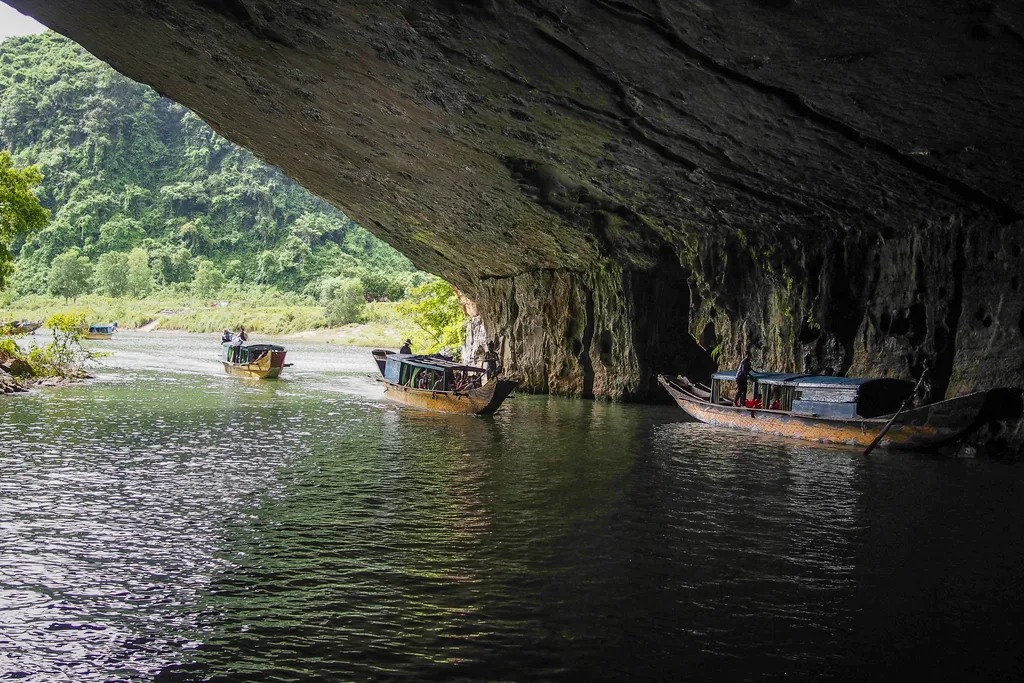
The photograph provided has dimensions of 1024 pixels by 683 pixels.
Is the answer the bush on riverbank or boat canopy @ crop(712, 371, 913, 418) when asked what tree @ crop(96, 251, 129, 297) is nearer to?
the bush on riverbank

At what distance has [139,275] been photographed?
112312 millimetres

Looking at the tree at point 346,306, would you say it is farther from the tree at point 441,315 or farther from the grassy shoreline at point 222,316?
the tree at point 441,315

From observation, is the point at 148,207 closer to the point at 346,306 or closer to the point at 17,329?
the point at 346,306

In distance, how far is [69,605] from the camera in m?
7.65

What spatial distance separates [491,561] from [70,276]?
109320 millimetres

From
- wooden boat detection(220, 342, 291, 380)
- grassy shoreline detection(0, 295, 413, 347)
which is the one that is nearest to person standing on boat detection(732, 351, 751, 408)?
wooden boat detection(220, 342, 291, 380)

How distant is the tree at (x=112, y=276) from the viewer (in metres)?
110

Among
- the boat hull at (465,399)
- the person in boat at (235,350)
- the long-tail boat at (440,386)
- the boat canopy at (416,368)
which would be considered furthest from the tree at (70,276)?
the boat hull at (465,399)

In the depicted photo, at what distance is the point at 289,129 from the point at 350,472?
13034mm

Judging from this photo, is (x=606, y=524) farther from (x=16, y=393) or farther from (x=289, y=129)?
(x=16, y=393)

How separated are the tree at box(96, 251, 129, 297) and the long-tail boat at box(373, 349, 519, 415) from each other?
9107 cm

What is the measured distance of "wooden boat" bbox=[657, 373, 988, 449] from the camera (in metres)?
17.6

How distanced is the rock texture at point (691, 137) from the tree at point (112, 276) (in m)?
89.1

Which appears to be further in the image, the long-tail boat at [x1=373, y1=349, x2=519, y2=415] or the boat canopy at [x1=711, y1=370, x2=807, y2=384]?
the long-tail boat at [x1=373, y1=349, x2=519, y2=415]
